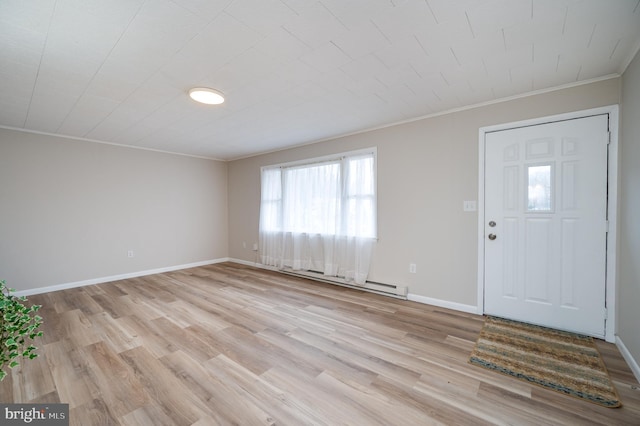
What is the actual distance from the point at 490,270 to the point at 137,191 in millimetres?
5834

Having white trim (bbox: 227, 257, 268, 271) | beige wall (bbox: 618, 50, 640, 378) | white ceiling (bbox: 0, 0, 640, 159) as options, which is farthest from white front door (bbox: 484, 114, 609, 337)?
white trim (bbox: 227, 257, 268, 271)

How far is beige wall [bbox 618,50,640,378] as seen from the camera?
2020 mm

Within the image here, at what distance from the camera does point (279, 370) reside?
6.70 feet

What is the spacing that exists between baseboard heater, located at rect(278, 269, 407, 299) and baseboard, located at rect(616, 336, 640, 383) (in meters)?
1.93

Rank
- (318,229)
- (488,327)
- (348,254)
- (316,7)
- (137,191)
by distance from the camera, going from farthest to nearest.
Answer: (137,191), (318,229), (348,254), (488,327), (316,7)

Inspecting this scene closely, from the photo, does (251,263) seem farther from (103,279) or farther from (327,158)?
(327,158)

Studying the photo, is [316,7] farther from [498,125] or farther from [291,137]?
[291,137]

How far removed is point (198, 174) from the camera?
5.83 m

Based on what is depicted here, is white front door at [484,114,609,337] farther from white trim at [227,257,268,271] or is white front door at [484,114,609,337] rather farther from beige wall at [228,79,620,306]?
white trim at [227,257,268,271]

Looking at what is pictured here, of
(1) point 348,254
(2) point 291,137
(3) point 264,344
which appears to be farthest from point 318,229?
(3) point 264,344

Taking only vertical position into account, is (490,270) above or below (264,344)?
above

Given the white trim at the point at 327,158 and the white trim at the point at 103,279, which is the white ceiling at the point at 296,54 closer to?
the white trim at the point at 327,158

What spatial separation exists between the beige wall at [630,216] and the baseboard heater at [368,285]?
77.8 inches

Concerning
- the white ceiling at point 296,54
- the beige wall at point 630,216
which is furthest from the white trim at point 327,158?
the beige wall at point 630,216
